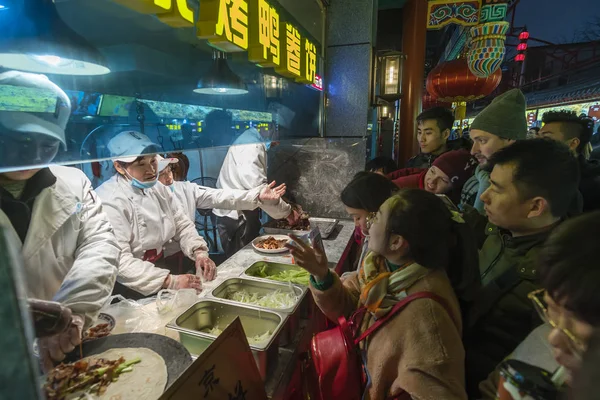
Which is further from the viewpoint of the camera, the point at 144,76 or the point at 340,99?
the point at 340,99

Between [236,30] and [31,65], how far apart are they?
1.37 meters

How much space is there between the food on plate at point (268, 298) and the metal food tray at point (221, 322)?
11cm

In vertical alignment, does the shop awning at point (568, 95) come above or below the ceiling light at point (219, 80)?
above

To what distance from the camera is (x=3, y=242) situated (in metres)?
0.42

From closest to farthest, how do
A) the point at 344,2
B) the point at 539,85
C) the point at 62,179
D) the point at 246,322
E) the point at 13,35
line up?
the point at 13,35
the point at 62,179
the point at 246,322
the point at 344,2
the point at 539,85

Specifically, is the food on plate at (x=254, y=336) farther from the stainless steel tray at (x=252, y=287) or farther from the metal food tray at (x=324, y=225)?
the metal food tray at (x=324, y=225)

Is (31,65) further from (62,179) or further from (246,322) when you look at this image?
(246,322)

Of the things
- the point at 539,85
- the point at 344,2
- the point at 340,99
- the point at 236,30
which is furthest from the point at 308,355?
the point at 539,85

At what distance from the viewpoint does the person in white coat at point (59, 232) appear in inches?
36.7

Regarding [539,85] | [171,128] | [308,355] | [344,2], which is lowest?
[308,355]

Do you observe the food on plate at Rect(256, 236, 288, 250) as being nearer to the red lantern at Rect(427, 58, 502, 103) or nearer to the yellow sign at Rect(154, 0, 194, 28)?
the yellow sign at Rect(154, 0, 194, 28)

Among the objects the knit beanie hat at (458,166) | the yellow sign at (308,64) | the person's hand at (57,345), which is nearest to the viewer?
the person's hand at (57,345)

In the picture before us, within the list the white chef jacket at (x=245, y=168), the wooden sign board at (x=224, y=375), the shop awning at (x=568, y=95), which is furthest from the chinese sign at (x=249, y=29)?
the shop awning at (x=568, y=95)

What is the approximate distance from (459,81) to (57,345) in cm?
729
